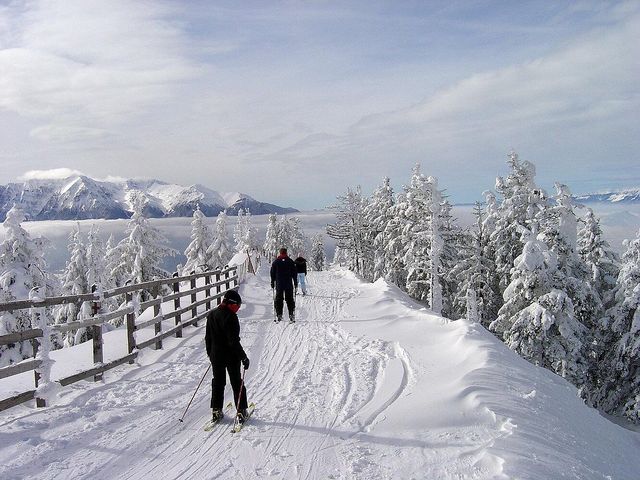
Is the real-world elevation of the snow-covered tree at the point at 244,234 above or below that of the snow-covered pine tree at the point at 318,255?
above

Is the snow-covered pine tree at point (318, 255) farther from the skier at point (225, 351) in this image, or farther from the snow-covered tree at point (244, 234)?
the skier at point (225, 351)

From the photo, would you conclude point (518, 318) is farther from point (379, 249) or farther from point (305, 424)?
point (379, 249)

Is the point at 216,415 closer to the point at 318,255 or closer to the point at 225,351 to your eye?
the point at 225,351

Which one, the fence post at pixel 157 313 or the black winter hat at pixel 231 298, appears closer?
the black winter hat at pixel 231 298

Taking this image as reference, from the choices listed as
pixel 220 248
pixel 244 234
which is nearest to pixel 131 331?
pixel 220 248

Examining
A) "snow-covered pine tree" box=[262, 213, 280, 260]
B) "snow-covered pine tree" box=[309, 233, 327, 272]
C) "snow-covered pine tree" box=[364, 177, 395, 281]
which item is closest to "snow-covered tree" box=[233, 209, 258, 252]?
"snow-covered pine tree" box=[262, 213, 280, 260]

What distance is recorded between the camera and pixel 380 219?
49219mm

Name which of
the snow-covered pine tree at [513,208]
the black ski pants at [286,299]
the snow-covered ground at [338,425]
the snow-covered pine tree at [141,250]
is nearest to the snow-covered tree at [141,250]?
the snow-covered pine tree at [141,250]

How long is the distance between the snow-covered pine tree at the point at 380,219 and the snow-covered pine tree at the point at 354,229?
123 centimetres

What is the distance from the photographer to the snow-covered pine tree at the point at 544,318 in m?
18.7

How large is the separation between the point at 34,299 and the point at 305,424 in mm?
4508

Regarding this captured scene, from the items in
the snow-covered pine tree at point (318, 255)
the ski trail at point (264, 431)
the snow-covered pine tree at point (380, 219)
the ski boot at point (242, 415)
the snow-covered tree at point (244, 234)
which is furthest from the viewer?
the snow-covered pine tree at point (318, 255)

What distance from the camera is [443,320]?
1227cm

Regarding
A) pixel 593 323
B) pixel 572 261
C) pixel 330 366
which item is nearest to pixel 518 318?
pixel 572 261
